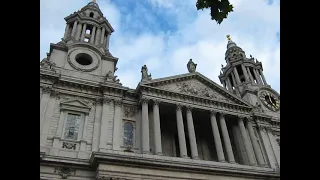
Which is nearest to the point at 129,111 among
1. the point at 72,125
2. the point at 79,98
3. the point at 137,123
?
the point at 137,123

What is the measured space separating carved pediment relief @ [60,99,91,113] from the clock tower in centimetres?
1626

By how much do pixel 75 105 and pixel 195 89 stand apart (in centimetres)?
1045

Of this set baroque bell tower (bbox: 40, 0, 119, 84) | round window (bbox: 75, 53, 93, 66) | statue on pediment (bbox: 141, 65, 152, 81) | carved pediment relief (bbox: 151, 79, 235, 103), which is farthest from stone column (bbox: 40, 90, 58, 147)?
carved pediment relief (bbox: 151, 79, 235, 103)

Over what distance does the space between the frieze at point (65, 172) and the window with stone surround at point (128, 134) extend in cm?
476

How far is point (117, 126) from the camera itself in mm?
22109

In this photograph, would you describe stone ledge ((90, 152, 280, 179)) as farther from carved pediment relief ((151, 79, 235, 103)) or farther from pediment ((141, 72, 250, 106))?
carved pediment relief ((151, 79, 235, 103))

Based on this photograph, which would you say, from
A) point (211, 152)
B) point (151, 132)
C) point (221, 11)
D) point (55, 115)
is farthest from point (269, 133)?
point (221, 11)

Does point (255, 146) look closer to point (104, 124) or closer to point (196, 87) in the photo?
point (196, 87)

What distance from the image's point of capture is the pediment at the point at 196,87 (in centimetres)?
2548

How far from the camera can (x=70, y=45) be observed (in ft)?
87.2

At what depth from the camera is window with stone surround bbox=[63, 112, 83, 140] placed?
2103cm
